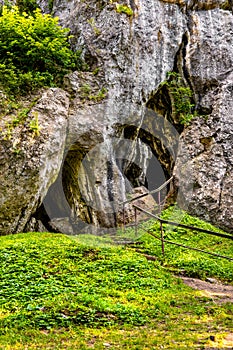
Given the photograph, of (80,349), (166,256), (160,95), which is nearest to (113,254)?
(166,256)

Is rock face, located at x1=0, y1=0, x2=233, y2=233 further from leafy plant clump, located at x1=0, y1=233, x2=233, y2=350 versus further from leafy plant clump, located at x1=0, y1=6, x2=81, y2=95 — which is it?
leafy plant clump, located at x1=0, y1=233, x2=233, y2=350

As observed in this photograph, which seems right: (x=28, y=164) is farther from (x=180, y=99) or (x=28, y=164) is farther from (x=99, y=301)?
(x=180, y=99)

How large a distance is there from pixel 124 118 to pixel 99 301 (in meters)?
9.28

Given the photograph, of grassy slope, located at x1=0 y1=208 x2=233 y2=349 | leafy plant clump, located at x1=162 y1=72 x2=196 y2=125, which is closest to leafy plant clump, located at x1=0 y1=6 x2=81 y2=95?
leafy plant clump, located at x1=162 y1=72 x2=196 y2=125

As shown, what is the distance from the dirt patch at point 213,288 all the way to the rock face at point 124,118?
553cm

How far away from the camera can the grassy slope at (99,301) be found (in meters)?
4.02

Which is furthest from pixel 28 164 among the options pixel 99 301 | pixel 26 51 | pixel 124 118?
pixel 99 301

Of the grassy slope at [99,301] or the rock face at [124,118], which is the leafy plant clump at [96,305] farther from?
the rock face at [124,118]

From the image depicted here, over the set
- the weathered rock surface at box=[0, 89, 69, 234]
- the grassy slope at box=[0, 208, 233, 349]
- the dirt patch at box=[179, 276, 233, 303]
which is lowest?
the dirt patch at box=[179, 276, 233, 303]

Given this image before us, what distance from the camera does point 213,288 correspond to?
716cm

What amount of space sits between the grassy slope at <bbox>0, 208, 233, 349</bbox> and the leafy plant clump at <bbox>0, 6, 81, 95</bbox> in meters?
5.63

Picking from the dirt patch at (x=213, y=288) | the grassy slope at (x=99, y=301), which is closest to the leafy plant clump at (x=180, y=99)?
the grassy slope at (x=99, y=301)

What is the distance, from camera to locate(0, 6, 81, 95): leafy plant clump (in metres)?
11.2

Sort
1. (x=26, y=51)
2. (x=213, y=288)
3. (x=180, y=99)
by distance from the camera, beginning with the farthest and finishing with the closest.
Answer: (x=180, y=99), (x=26, y=51), (x=213, y=288)
